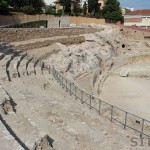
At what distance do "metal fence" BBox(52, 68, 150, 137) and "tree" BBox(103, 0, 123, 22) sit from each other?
175 ft

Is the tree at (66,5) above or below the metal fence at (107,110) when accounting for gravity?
above

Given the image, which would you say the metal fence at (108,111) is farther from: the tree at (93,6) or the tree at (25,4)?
the tree at (93,6)

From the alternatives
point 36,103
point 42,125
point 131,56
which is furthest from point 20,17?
point 42,125

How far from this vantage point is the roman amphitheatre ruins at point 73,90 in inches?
416

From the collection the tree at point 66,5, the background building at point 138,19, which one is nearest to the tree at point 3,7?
the tree at point 66,5

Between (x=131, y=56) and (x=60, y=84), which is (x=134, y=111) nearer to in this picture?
(x=60, y=84)

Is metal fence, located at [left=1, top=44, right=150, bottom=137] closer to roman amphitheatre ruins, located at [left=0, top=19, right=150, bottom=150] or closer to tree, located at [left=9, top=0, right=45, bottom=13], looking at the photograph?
roman amphitheatre ruins, located at [left=0, top=19, right=150, bottom=150]

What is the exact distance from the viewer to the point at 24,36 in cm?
3403

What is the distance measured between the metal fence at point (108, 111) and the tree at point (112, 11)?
175 feet

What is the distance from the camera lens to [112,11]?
75562 millimetres

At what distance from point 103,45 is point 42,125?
3207 cm

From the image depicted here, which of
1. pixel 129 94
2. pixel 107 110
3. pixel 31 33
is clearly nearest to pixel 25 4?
pixel 31 33

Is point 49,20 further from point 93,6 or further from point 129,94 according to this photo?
point 129,94

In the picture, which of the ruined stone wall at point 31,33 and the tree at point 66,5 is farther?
the tree at point 66,5
